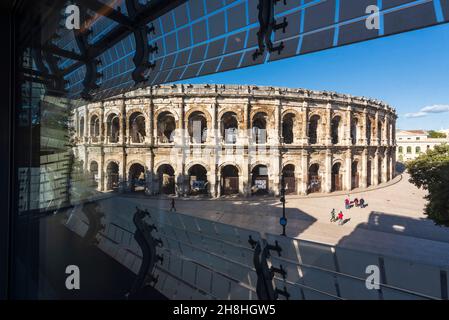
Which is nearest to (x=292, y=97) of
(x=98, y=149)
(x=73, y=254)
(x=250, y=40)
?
(x=250, y=40)

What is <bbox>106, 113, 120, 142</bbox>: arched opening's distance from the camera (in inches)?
214

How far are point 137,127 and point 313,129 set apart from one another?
5.08 meters

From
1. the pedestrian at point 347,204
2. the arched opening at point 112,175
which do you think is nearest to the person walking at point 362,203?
the pedestrian at point 347,204

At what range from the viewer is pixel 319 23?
1.80m

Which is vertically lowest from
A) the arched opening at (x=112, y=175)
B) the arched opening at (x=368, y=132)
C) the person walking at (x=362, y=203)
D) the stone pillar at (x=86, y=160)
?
the person walking at (x=362, y=203)

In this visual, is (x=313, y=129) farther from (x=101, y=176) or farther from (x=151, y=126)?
(x=101, y=176)

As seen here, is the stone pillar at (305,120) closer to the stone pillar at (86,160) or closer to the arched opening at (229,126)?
the arched opening at (229,126)

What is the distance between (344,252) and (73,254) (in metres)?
3.63

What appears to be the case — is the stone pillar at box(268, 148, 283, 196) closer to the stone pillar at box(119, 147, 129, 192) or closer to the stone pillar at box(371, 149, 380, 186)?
the stone pillar at box(371, 149, 380, 186)

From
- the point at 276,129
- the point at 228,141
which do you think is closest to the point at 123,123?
the point at 228,141

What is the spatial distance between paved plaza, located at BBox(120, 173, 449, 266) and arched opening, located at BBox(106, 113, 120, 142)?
2.68m

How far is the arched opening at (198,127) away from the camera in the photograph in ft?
22.3

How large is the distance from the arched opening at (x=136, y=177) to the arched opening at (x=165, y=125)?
102 cm

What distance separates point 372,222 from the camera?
8.89 feet
